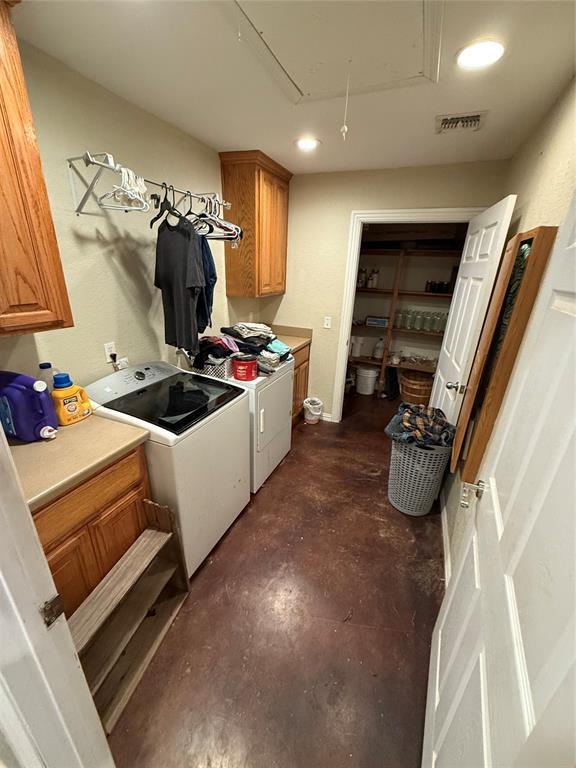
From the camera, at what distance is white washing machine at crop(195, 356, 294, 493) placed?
202 cm

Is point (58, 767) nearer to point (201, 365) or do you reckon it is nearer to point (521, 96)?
point (201, 365)

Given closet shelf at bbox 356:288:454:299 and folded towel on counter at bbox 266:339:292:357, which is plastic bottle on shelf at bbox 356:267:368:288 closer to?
closet shelf at bbox 356:288:454:299

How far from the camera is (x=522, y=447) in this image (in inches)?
27.9

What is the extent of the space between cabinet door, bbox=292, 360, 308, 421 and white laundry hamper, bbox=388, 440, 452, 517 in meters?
1.21

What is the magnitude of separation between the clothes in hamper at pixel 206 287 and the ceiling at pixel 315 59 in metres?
0.71

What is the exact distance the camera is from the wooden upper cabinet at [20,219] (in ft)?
3.09

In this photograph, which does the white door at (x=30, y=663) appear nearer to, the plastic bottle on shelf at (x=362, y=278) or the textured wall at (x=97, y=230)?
the textured wall at (x=97, y=230)

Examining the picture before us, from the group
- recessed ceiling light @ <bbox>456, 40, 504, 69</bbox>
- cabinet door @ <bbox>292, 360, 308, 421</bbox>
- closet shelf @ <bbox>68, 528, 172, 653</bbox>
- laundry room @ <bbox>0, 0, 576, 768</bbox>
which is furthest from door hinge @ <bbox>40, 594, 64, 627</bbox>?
cabinet door @ <bbox>292, 360, 308, 421</bbox>

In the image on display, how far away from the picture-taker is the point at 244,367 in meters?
2.01

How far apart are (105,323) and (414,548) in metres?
2.23

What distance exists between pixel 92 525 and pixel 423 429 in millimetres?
1767


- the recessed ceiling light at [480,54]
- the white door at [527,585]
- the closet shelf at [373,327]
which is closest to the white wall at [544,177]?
the white door at [527,585]

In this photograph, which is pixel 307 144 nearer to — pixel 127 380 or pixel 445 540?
pixel 127 380

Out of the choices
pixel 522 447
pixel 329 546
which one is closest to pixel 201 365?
pixel 329 546
